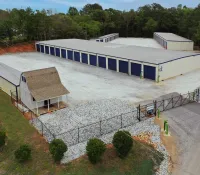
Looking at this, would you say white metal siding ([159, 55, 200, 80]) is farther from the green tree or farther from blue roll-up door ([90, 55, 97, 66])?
the green tree

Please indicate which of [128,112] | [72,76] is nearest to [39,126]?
[128,112]

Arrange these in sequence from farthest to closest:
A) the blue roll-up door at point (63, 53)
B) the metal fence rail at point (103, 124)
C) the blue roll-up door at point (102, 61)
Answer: the blue roll-up door at point (63, 53)
the blue roll-up door at point (102, 61)
the metal fence rail at point (103, 124)

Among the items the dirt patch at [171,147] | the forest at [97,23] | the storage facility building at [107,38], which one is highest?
the forest at [97,23]

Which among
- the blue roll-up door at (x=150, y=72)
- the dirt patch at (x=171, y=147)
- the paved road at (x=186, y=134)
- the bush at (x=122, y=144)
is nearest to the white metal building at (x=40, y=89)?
the bush at (x=122, y=144)

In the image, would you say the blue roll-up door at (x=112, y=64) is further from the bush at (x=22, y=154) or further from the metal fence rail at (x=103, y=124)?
the bush at (x=22, y=154)

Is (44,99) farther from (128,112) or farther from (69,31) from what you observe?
(69,31)

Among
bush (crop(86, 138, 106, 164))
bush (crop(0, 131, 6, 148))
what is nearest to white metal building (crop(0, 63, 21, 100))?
bush (crop(0, 131, 6, 148))

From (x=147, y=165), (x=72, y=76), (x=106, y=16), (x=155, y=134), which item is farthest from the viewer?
(x=106, y=16)
